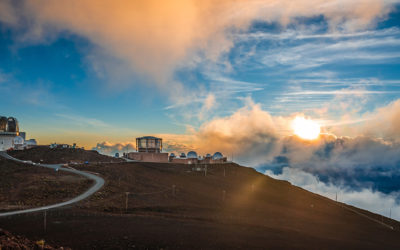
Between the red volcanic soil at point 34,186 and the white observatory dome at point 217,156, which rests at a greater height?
the white observatory dome at point 217,156

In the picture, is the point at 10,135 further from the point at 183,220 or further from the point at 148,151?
the point at 183,220

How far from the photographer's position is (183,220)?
28.8 m

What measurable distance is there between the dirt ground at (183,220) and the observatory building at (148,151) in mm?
17220

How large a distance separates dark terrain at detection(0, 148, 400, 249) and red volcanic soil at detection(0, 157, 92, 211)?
3770mm

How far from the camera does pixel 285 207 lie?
46.0m

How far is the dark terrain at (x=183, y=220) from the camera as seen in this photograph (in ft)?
69.7

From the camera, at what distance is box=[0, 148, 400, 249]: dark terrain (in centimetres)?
2125


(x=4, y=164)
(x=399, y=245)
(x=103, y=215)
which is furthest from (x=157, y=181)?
(x=399, y=245)

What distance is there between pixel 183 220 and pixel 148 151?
49232mm

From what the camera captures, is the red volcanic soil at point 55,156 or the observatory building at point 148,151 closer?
the red volcanic soil at point 55,156

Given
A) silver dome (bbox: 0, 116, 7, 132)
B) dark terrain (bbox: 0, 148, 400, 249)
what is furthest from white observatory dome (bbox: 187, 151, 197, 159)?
silver dome (bbox: 0, 116, 7, 132)

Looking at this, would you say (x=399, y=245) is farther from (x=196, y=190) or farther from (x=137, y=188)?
(x=137, y=188)

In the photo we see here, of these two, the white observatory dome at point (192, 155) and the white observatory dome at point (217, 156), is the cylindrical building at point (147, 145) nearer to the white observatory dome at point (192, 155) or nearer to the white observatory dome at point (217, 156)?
the white observatory dome at point (192, 155)

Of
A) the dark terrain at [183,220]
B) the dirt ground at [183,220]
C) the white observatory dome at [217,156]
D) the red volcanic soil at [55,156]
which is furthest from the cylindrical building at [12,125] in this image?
the white observatory dome at [217,156]
